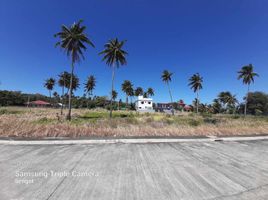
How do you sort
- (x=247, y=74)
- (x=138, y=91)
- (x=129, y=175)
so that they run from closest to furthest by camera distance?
(x=129, y=175) < (x=247, y=74) < (x=138, y=91)

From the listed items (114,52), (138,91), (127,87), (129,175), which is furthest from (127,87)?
(129,175)

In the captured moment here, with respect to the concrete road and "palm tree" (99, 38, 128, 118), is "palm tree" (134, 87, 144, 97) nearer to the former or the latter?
"palm tree" (99, 38, 128, 118)

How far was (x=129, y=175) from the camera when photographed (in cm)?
452

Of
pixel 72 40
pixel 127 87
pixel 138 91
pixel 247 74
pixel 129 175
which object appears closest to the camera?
pixel 129 175

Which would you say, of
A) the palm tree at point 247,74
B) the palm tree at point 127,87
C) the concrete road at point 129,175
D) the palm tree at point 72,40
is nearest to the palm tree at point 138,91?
the palm tree at point 127,87

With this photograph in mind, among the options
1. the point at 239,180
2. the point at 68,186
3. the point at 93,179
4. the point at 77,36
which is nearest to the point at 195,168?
the point at 239,180

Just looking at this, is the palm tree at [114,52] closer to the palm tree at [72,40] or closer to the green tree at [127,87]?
the palm tree at [72,40]

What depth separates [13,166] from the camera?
504cm

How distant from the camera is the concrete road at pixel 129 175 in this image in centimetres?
356

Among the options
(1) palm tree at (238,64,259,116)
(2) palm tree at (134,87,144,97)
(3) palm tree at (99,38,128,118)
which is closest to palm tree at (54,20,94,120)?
(3) palm tree at (99,38,128,118)

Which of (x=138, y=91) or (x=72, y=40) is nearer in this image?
(x=72, y=40)

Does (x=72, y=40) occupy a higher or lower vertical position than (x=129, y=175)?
higher

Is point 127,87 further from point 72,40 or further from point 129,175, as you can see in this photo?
point 129,175

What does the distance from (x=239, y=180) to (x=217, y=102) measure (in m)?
72.7
